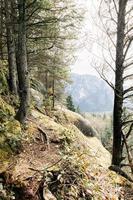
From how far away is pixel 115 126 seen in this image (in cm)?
913

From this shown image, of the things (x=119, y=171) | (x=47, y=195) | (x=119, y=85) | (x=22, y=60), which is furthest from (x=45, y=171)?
(x=22, y=60)

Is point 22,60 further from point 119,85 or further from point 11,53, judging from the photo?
point 119,85

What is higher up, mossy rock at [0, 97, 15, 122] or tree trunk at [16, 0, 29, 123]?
tree trunk at [16, 0, 29, 123]

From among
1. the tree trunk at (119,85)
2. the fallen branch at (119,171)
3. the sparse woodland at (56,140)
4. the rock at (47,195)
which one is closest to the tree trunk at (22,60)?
the sparse woodland at (56,140)

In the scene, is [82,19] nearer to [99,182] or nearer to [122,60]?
[122,60]

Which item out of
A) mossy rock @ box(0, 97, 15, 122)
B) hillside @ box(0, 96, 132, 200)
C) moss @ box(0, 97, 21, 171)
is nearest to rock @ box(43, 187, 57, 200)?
hillside @ box(0, 96, 132, 200)

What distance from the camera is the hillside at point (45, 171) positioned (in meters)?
6.07

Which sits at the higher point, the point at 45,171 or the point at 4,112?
the point at 4,112

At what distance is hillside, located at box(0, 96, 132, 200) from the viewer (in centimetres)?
607

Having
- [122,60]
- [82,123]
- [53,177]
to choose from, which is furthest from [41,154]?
[82,123]

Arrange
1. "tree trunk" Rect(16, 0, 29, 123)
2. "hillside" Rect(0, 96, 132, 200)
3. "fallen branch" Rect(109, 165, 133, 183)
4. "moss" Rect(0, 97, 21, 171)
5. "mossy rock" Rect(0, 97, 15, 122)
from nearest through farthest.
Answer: "hillside" Rect(0, 96, 132, 200)
"moss" Rect(0, 97, 21, 171)
"mossy rock" Rect(0, 97, 15, 122)
"tree trunk" Rect(16, 0, 29, 123)
"fallen branch" Rect(109, 165, 133, 183)

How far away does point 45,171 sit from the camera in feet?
21.0

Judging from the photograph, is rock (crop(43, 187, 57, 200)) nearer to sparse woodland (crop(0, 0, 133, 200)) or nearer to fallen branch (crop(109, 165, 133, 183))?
sparse woodland (crop(0, 0, 133, 200))

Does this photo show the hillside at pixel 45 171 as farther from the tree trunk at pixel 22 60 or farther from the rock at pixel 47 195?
the tree trunk at pixel 22 60
